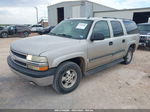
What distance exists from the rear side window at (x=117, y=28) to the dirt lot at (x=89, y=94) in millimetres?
1420

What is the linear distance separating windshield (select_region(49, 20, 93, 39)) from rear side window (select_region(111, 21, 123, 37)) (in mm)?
1025

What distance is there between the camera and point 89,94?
10.9 ft

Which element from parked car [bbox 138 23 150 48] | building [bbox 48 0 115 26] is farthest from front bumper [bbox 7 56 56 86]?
building [bbox 48 0 115 26]

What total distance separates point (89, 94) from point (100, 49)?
4.20 ft

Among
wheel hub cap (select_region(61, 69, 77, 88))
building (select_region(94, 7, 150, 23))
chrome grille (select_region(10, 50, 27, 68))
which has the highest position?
building (select_region(94, 7, 150, 23))

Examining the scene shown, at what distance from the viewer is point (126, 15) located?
20094 mm

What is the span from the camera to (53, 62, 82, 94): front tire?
2.97m

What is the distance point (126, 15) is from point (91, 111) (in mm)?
20232

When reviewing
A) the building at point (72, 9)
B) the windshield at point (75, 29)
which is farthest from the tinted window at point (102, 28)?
the building at point (72, 9)

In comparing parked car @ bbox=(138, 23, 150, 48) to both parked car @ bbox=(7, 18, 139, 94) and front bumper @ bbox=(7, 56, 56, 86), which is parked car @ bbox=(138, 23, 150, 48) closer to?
parked car @ bbox=(7, 18, 139, 94)

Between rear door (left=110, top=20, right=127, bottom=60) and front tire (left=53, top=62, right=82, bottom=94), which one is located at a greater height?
rear door (left=110, top=20, right=127, bottom=60)

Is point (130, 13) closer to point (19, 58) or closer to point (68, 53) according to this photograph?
point (68, 53)

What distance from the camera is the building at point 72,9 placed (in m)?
24.0

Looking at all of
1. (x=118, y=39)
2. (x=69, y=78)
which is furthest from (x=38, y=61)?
(x=118, y=39)
